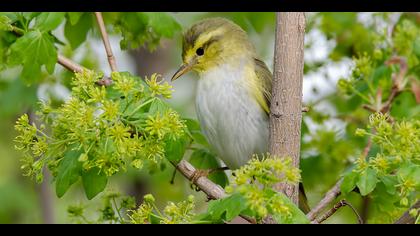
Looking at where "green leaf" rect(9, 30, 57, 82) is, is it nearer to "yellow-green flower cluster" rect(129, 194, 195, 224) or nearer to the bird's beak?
the bird's beak

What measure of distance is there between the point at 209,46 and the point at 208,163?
0.69 meters

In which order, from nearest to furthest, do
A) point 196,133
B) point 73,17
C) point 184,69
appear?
point 73,17, point 196,133, point 184,69

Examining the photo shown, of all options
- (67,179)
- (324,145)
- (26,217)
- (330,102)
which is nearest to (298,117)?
(67,179)

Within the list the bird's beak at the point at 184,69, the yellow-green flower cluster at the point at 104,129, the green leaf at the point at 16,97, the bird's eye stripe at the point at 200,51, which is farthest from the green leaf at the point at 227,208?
the green leaf at the point at 16,97

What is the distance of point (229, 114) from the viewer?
3943 millimetres

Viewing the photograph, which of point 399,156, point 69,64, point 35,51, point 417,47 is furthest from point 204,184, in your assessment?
point 417,47

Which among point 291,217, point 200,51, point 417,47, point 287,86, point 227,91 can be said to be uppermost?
point 200,51

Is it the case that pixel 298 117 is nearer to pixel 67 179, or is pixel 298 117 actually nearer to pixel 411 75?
pixel 67 179

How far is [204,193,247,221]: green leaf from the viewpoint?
7.61 feet

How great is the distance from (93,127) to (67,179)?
13.4 inches

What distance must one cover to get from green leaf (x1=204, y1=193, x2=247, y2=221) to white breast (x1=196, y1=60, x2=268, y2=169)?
1477 millimetres

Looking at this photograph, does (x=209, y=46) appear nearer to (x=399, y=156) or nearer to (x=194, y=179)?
→ (x=194, y=179)

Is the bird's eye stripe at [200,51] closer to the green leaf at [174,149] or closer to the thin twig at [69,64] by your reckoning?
the thin twig at [69,64]

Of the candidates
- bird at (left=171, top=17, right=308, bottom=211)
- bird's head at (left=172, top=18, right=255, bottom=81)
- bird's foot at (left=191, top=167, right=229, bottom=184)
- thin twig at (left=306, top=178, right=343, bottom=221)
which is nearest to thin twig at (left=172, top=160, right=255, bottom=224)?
bird's foot at (left=191, top=167, right=229, bottom=184)
